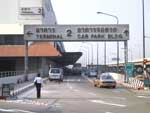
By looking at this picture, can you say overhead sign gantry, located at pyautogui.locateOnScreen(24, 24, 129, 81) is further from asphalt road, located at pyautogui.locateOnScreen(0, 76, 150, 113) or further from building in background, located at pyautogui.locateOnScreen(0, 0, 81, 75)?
asphalt road, located at pyautogui.locateOnScreen(0, 76, 150, 113)

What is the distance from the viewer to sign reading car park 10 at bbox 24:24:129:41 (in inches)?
2621

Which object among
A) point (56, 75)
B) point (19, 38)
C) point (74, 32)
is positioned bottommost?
→ point (56, 75)

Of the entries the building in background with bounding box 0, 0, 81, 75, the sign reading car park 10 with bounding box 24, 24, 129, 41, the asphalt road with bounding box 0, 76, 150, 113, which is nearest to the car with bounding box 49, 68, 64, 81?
the sign reading car park 10 with bounding box 24, 24, 129, 41

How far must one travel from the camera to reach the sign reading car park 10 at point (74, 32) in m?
66.6

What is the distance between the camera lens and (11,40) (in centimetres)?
9775

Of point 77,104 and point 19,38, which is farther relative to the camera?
point 19,38

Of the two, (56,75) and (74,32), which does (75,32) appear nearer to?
(74,32)

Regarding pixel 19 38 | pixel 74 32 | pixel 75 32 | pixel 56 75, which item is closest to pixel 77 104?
pixel 74 32

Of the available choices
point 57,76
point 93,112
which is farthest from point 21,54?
point 93,112

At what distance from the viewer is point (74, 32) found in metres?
67.2

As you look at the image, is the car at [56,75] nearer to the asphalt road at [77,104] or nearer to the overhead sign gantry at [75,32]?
the overhead sign gantry at [75,32]

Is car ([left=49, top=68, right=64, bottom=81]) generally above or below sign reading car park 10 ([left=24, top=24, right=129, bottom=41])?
below

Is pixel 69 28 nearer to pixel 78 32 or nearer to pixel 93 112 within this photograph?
pixel 78 32

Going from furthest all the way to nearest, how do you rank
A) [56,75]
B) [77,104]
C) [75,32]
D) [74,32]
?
A: [56,75]
[75,32]
[74,32]
[77,104]
